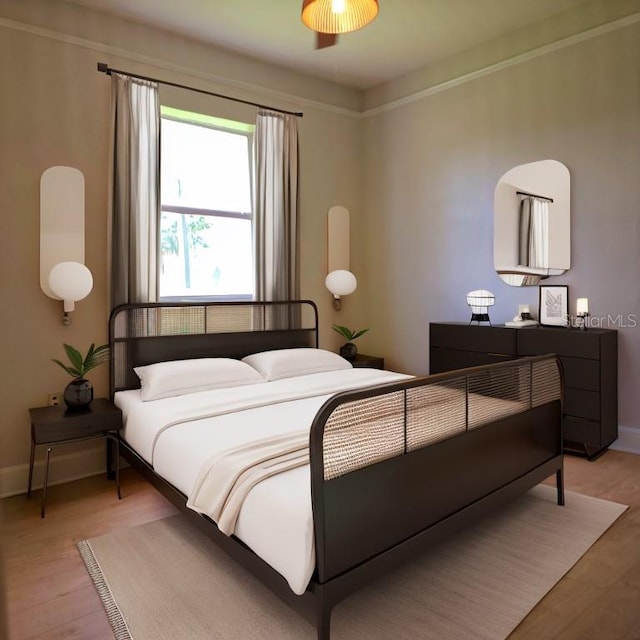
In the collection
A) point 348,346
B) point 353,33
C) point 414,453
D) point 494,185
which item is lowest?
point 414,453

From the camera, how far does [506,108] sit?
4156mm

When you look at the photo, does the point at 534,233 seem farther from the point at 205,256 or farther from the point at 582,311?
the point at 205,256

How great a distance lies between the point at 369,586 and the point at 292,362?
1.95m

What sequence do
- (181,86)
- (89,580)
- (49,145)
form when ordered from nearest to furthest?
(89,580) < (49,145) < (181,86)

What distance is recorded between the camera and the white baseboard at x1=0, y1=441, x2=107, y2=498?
320 cm

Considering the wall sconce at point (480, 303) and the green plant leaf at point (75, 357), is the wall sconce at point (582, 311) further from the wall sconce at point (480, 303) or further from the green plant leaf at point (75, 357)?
the green plant leaf at point (75, 357)

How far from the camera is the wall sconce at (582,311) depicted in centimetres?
366

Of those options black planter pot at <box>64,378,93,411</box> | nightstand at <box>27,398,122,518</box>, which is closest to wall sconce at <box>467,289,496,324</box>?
nightstand at <box>27,398,122,518</box>

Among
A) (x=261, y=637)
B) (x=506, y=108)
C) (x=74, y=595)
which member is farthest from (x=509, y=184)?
(x=74, y=595)

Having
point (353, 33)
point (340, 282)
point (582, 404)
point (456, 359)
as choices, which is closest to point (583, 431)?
point (582, 404)

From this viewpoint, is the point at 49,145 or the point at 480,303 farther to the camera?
the point at 480,303

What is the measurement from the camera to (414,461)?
6.55 ft

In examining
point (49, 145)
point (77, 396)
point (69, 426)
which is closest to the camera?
point (69, 426)

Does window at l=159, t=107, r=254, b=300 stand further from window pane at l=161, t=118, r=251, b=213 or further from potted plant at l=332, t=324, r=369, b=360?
potted plant at l=332, t=324, r=369, b=360
